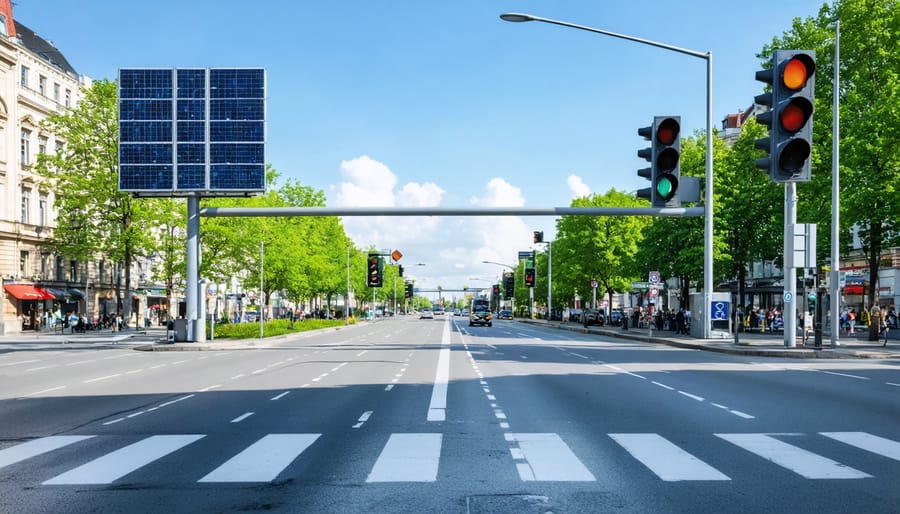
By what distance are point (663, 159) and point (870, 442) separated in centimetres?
799

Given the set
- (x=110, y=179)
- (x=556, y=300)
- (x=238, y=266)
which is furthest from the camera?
Result: (x=556, y=300)

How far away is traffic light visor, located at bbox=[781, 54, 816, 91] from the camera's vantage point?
13.6 metres

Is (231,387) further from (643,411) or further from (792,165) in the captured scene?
(792,165)

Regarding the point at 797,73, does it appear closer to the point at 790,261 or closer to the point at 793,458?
the point at 793,458

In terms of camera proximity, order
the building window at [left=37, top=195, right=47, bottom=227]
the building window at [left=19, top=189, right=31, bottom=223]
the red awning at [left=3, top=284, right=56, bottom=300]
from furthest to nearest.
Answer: the building window at [left=37, top=195, right=47, bottom=227] < the building window at [left=19, top=189, right=31, bottom=223] < the red awning at [left=3, top=284, right=56, bottom=300]

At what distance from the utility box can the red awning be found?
26.6 m

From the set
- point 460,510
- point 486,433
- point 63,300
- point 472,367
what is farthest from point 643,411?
point 63,300

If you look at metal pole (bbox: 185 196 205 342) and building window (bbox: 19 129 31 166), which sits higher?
building window (bbox: 19 129 31 166)

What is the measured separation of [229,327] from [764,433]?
34592mm

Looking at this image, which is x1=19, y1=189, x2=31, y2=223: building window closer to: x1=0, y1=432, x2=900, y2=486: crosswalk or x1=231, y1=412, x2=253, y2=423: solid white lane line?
x1=231, y1=412, x2=253, y2=423: solid white lane line

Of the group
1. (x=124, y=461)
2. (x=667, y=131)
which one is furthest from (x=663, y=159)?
(x=124, y=461)

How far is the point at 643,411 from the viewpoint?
12414mm

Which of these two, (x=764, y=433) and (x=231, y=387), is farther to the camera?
(x=231, y=387)

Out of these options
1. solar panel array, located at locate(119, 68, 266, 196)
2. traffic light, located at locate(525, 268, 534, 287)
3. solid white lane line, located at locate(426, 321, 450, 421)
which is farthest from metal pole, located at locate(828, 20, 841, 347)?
traffic light, located at locate(525, 268, 534, 287)
